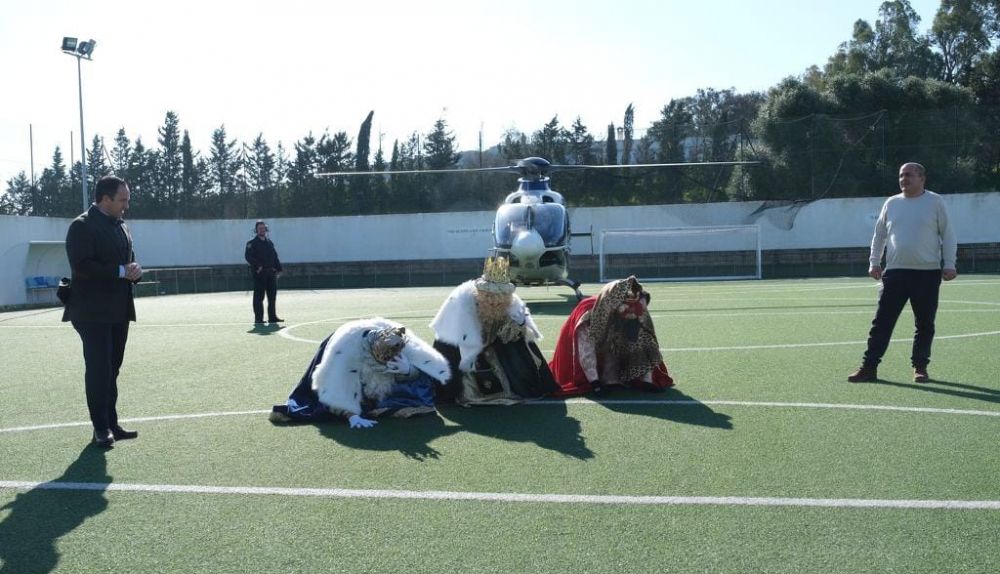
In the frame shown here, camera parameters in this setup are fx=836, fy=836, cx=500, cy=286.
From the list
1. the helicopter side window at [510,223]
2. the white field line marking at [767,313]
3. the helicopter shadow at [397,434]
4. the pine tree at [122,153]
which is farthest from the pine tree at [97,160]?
the helicopter shadow at [397,434]

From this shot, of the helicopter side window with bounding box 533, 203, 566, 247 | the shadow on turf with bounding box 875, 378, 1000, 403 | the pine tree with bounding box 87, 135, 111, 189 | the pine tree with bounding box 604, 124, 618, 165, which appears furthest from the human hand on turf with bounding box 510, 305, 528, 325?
the pine tree with bounding box 87, 135, 111, 189

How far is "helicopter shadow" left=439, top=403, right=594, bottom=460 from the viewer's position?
578 centimetres

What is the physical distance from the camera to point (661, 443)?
18.7 ft

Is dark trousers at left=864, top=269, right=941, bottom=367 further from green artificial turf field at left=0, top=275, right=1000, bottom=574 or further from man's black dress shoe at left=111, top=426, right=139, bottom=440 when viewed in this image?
man's black dress shoe at left=111, top=426, right=139, bottom=440

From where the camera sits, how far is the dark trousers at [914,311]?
7.79m

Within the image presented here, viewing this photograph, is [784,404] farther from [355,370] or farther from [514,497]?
[355,370]

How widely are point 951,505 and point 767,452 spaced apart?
1257mm

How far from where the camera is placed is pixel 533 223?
18766mm

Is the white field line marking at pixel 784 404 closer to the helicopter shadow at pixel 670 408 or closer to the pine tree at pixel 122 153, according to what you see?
the helicopter shadow at pixel 670 408

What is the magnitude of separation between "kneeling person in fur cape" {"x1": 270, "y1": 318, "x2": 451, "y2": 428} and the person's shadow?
1663 millimetres

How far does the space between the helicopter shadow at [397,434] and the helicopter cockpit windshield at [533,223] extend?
12131 millimetres

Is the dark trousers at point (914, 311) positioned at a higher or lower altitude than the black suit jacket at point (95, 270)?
lower

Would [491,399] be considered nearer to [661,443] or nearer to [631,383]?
[631,383]

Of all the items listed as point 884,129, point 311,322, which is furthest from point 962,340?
point 884,129
